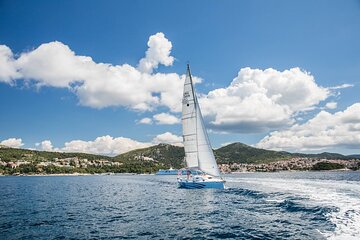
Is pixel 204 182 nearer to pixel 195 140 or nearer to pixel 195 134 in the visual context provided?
pixel 195 140

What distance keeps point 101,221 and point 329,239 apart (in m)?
23.7

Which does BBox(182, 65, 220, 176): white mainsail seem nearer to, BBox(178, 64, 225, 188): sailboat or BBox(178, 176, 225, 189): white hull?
BBox(178, 64, 225, 188): sailboat

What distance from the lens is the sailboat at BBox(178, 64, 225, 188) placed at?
6712 centimetres

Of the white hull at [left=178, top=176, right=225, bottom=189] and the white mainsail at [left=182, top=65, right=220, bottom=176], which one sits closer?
the white mainsail at [left=182, top=65, right=220, bottom=176]

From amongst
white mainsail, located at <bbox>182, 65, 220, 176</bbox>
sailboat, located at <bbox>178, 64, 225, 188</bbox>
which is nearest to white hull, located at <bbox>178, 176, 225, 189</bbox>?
sailboat, located at <bbox>178, 64, 225, 188</bbox>

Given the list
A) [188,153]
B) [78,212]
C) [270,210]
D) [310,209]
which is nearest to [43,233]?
[78,212]

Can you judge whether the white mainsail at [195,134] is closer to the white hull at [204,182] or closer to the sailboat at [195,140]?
the sailboat at [195,140]

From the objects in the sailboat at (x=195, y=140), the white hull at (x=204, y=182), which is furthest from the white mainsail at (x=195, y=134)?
the white hull at (x=204, y=182)

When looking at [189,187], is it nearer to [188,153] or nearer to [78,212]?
[188,153]

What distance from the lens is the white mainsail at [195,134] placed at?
220ft

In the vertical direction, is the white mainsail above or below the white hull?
above

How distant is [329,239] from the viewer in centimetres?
2439

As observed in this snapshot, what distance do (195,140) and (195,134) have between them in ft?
4.45

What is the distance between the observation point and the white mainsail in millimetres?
67062
